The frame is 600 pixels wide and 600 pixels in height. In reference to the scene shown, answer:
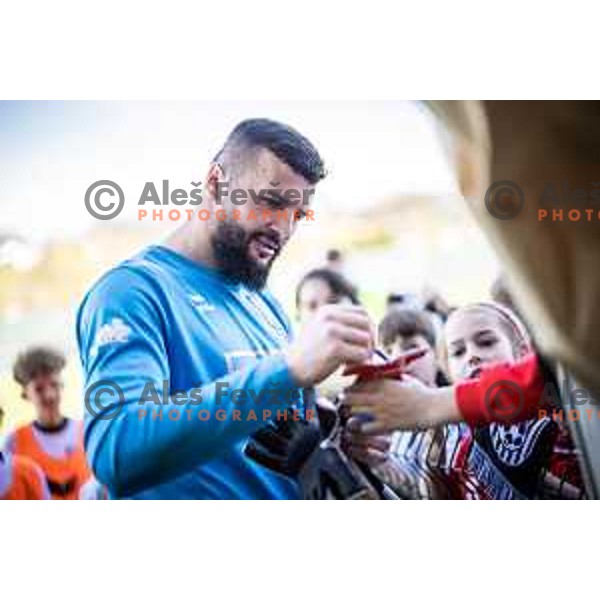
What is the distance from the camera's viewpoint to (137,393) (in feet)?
7.30

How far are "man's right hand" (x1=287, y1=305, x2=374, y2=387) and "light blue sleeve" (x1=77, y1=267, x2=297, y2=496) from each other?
4cm

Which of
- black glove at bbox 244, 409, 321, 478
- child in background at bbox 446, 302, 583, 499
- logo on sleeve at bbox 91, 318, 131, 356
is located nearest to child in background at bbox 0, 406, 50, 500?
logo on sleeve at bbox 91, 318, 131, 356

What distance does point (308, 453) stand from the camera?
229 centimetres

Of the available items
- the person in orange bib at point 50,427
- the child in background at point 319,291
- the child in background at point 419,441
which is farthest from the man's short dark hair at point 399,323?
the person in orange bib at point 50,427

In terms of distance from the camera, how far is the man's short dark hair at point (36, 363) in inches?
89.9

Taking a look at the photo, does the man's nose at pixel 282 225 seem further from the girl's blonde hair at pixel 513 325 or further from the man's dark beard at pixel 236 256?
the girl's blonde hair at pixel 513 325

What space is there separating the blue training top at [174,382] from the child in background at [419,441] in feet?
0.84

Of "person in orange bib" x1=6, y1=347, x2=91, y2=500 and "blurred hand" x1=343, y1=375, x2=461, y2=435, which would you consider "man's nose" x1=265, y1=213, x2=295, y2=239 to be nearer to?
"blurred hand" x1=343, y1=375, x2=461, y2=435

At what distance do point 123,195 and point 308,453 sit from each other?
0.79m

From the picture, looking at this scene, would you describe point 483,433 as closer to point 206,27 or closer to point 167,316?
point 167,316

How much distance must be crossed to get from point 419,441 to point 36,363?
972 millimetres

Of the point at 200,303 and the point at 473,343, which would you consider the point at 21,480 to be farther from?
the point at 473,343

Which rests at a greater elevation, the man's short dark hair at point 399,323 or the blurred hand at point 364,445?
the man's short dark hair at point 399,323
